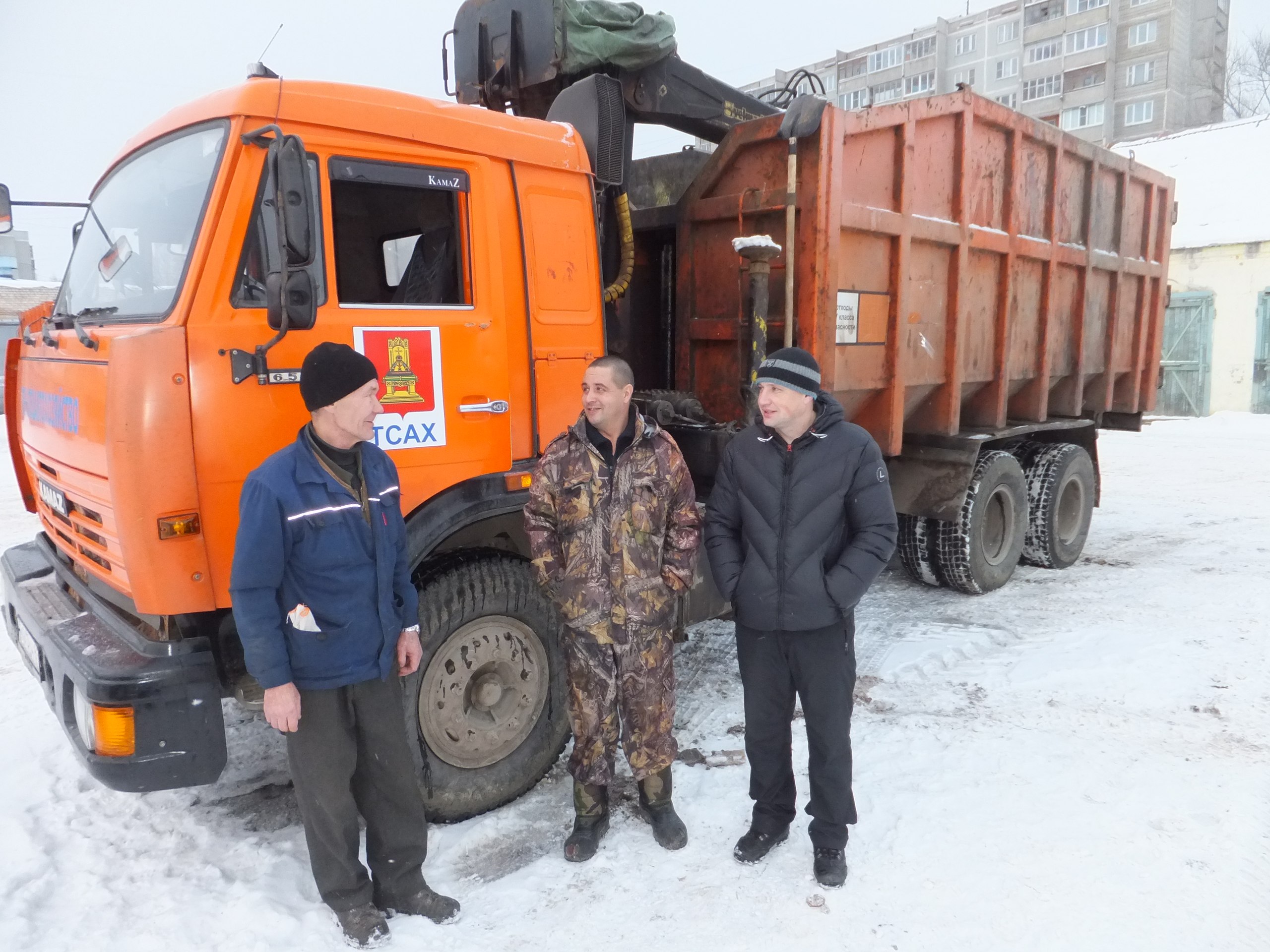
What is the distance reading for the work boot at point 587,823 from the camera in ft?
9.73

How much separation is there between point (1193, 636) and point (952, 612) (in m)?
1.37

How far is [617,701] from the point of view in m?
3.04

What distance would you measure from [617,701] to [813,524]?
975mm

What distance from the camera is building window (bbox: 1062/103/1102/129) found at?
43938mm

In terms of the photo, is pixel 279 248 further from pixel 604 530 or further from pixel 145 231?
pixel 604 530

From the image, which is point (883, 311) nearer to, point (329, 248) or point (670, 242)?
point (670, 242)

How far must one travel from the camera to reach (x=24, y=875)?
2775mm

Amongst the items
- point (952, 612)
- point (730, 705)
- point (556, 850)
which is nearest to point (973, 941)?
point (556, 850)

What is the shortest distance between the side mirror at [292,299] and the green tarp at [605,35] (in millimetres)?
2288

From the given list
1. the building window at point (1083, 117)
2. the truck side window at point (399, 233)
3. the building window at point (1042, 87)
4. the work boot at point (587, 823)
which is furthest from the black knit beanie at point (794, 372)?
the building window at point (1042, 87)

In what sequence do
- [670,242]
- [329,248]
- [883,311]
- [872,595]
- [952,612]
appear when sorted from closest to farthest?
[329,248], [883,311], [670,242], [952,612], [872,595]

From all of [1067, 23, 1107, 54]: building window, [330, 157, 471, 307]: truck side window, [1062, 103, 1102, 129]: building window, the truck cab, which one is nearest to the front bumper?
the truck cab

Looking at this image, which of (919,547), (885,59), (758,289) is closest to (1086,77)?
(885,59)

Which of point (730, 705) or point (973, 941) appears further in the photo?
point (730, 705)
